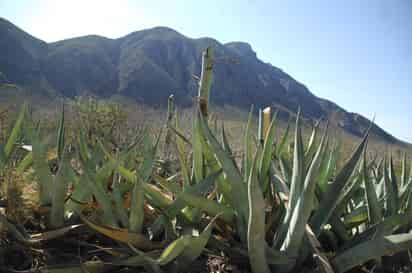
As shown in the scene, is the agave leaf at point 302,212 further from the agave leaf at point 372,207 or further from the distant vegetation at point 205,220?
the agave leaf at point 372,207

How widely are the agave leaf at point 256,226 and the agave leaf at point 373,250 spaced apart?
0.85ft

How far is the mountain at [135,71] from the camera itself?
88438mm

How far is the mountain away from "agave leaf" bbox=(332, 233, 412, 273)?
6691 cm

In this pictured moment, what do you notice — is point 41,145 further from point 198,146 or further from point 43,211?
point 198,146

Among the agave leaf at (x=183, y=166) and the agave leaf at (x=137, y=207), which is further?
the agave leaf at (x=183, y=166)

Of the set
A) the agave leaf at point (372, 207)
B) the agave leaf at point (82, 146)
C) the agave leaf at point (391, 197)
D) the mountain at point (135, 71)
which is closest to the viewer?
the agave leaf at point (372, 207)

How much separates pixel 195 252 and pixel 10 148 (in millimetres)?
1400

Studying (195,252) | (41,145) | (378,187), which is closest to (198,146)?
(195,252)

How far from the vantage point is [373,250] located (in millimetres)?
1066

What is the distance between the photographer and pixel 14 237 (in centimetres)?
135

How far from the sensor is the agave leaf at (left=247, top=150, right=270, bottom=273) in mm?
1013

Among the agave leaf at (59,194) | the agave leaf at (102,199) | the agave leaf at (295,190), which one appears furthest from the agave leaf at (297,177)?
the agave leaf at (59,194)

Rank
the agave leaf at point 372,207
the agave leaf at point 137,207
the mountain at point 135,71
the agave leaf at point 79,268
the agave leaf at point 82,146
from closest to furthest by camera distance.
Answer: the agave leaf at point 79,268
the agave leaf at point 137,207
the agave leaf at point 372,207
the agave leaf at point 82,146
the mountain at point 135,71

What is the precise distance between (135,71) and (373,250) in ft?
373
